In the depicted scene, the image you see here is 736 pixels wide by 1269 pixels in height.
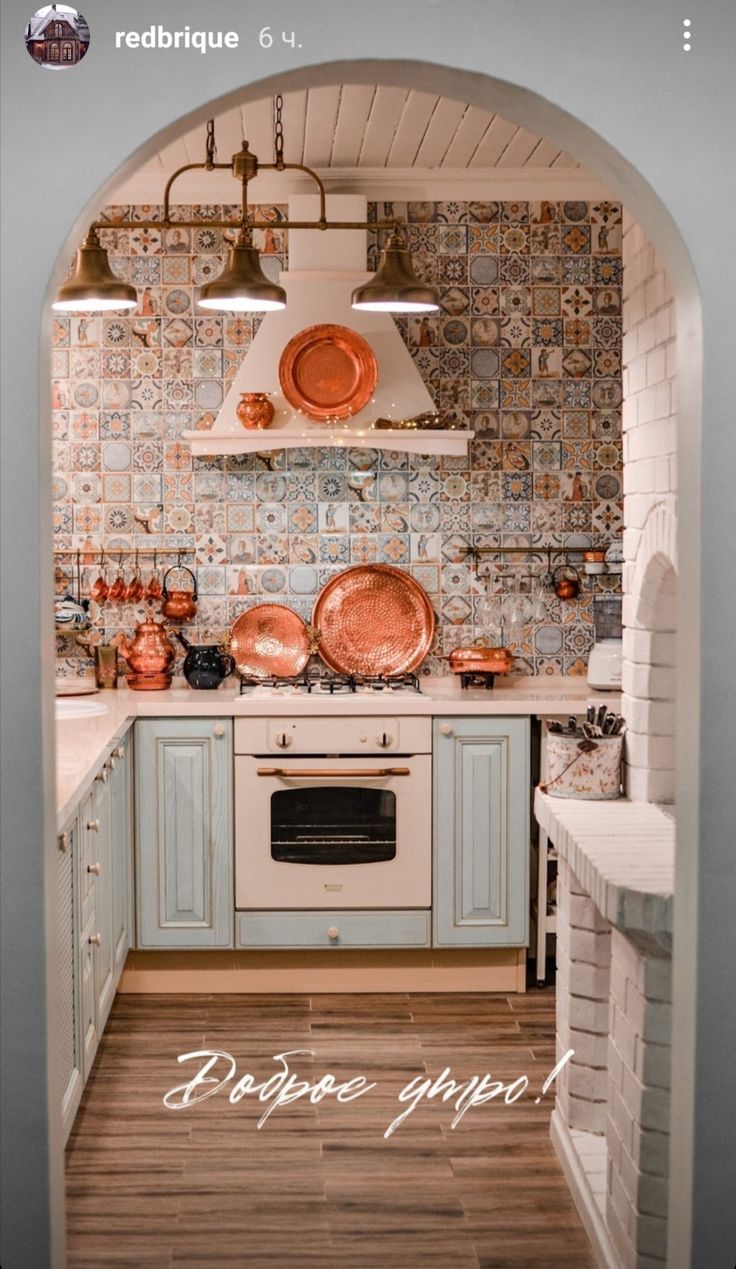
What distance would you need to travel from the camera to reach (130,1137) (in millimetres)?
3480

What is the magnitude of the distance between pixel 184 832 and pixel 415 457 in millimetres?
1687

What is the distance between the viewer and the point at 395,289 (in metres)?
3.75

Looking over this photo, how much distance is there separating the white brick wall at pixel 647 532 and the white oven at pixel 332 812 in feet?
4.87

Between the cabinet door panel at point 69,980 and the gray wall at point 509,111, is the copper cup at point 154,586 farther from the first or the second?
the gray wall at point 509,111

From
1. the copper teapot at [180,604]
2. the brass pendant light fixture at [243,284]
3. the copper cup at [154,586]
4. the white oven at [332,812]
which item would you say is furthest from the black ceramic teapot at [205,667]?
the brass pendant light fixture at [243,284]

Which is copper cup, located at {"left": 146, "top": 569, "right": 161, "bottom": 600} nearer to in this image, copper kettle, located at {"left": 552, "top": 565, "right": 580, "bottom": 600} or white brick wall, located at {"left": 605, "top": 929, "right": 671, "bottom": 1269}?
copper kettle, located at {"left": 552, "top": 565, "right": 580, "bottom": 600}

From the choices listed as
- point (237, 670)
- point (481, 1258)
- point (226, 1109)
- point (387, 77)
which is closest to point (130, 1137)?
point (226, 1109)

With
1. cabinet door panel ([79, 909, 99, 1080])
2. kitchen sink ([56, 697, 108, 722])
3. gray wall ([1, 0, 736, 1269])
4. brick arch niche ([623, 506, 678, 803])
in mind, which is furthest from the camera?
kitchen sink ([56, 697, 108, 722])

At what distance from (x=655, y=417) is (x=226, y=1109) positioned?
2.16m

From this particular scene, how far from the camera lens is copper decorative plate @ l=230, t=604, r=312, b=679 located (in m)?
5.12

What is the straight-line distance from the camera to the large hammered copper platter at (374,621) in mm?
5164

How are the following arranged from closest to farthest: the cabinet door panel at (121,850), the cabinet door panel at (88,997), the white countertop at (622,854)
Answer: the white countertop at (622,854)
the cabinet door panel at (88,997)
the cabinet door panel at (121,850)

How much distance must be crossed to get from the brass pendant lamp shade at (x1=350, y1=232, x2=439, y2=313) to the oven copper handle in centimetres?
159

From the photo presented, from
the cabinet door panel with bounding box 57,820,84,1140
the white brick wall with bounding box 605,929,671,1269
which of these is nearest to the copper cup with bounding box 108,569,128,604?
the cabinet door panel with bounding box 57,820,84,1140
